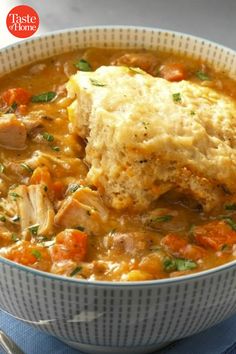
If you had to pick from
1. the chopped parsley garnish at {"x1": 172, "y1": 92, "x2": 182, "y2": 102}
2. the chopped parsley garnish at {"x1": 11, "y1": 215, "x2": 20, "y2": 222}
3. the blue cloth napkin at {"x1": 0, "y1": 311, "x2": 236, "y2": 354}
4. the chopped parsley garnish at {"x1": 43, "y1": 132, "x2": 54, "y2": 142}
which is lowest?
the blue cloth napkin at {"x1": 0, "y1": 311, "x2": 236, "y2": 354}

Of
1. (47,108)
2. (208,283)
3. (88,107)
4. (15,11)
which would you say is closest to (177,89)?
(88,107)

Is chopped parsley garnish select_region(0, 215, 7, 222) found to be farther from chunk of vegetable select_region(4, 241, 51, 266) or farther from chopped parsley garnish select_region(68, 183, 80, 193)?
chopped parsley garnish select_region(68, 183, 80, 193)

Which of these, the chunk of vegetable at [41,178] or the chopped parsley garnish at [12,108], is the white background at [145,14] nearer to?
the chopped parsley garnish at [12,108]

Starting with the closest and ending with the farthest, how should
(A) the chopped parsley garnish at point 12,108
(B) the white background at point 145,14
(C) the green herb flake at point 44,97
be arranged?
(A) the chopped parsley garnish at point 12,108 → (C) the green herb flake at point 44,97 → (B) the white background at point 145,14

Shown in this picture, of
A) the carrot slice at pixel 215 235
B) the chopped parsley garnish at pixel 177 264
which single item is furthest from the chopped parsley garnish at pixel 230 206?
the chopped parsley garnish at pixel 177 264

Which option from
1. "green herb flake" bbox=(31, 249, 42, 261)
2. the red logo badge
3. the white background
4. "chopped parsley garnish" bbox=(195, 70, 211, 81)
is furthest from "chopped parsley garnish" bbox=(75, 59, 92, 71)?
the white background

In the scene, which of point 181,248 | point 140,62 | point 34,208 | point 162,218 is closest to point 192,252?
point 181,248

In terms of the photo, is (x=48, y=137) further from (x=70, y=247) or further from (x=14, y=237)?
(x=70, y=247)

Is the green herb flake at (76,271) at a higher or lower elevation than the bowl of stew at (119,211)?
lower
